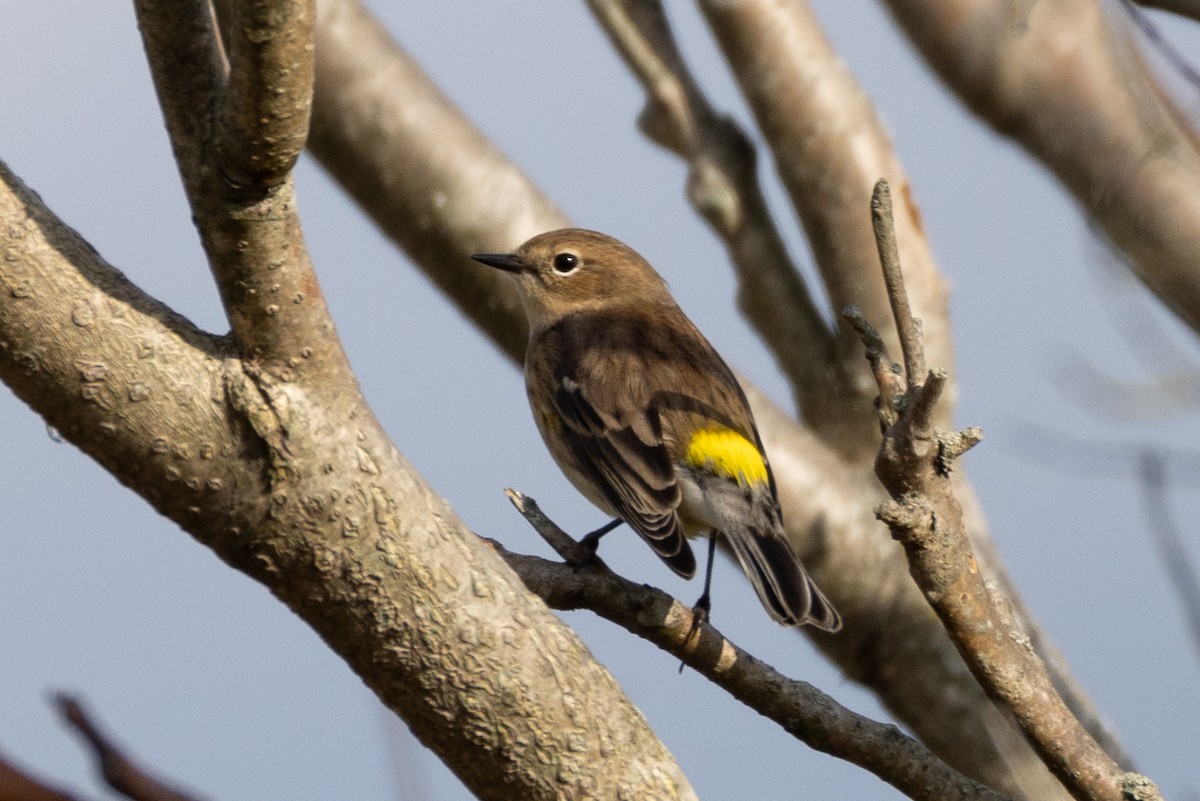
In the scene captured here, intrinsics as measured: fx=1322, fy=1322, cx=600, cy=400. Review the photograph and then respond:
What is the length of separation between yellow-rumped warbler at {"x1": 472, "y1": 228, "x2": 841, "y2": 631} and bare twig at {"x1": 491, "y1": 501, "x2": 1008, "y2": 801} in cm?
89

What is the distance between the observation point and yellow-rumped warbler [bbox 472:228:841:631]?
473 centimetres

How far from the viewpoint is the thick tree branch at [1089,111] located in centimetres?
391

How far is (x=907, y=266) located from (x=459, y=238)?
2.06 metres

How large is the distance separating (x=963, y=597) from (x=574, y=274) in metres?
3.71

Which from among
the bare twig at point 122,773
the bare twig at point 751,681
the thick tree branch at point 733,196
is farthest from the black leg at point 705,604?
the bare twig at point 122,773

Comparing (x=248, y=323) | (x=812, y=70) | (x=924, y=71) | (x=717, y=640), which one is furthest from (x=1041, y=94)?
(x=248, y=323)

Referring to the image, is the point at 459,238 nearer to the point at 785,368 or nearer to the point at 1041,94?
the point at 785,368

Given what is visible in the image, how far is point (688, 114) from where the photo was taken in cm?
658

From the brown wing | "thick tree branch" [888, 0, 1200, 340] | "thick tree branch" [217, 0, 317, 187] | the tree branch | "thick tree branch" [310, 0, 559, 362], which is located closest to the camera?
"thick tree branch" [217, 0, 317, 187]

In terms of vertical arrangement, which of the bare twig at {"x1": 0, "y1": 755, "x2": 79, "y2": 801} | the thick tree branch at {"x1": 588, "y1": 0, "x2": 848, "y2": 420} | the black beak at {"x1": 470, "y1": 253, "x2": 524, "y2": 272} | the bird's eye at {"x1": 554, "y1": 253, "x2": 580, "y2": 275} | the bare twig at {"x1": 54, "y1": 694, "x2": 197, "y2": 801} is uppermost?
the thick tree branch at {"x1": 588, "y1": 0, "x2": 848, "y2": 420}

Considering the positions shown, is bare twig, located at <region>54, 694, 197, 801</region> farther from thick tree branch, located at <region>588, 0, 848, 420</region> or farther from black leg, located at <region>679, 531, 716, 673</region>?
thick tree branch, located at <region>588, 0, 848, 420</region>

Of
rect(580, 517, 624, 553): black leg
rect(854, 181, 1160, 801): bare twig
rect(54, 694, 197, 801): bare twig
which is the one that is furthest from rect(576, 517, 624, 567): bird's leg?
rect(54, 694, 197, 801): bare twig

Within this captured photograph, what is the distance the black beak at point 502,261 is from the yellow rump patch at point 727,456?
124 centimetres

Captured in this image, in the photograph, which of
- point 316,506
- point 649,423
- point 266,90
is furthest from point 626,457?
point 266,90
